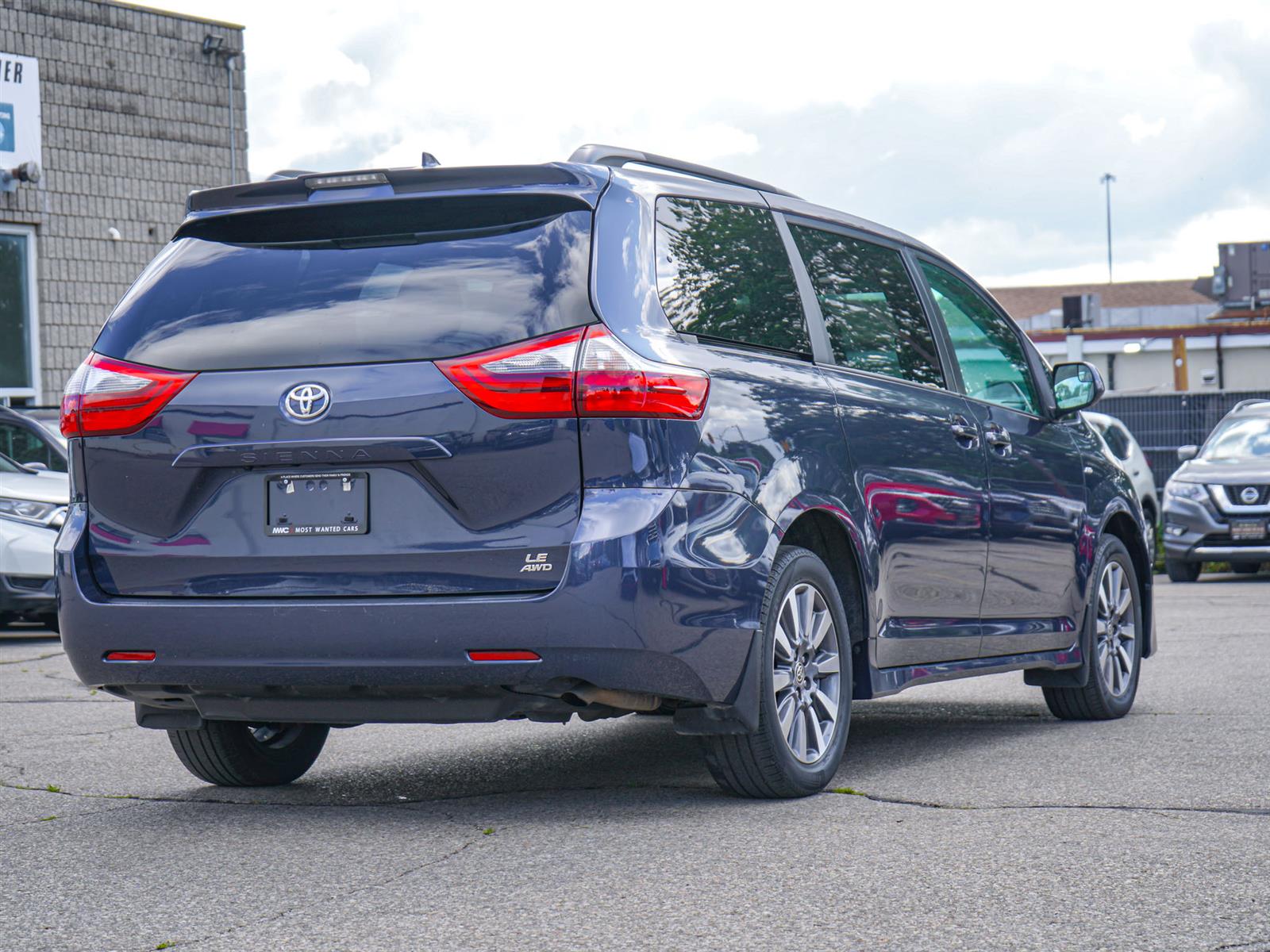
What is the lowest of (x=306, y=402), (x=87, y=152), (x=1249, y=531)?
(x=1249, y=531)

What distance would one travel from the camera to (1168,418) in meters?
25.1

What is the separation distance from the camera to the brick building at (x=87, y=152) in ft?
70.5

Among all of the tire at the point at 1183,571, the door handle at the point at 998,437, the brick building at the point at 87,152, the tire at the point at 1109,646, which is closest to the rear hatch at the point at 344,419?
the door handle at the point at 998,437

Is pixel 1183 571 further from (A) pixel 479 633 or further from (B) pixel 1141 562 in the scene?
(A) pixel 479 633

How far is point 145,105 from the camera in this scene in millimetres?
22953

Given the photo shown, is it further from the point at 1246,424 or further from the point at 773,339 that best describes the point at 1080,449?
the point at 1246,424

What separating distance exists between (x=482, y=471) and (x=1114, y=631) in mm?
3808

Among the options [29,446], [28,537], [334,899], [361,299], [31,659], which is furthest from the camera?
[29,446]

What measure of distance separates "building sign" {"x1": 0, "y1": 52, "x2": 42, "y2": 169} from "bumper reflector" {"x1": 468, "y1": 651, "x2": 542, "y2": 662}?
1841 centimetres

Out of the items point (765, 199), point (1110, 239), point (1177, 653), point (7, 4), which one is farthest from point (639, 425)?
point (1110, 239)

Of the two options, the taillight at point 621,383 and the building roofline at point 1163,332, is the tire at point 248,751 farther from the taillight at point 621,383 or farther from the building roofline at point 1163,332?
the building roofline at point 1163,332

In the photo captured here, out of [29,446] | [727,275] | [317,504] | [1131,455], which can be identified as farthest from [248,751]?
[1131,455]

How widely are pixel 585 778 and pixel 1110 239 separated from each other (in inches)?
4283

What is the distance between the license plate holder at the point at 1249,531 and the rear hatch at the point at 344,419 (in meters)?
13.6
